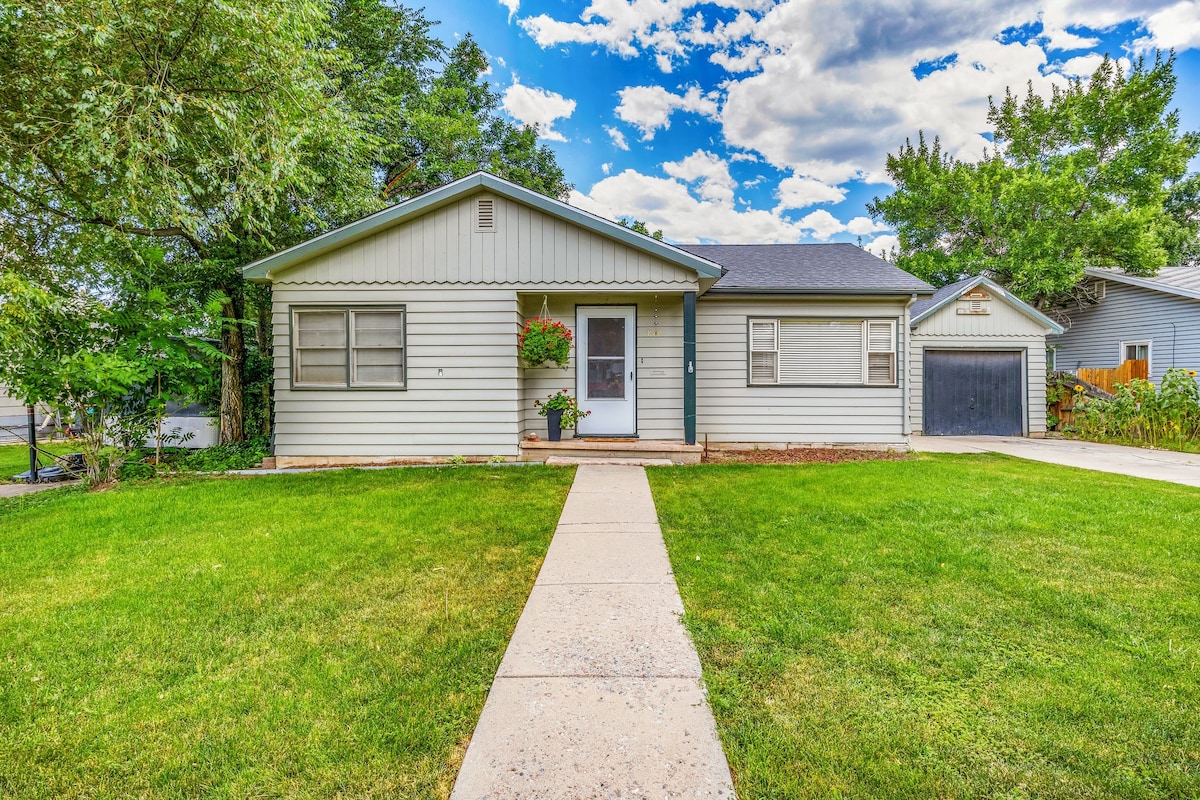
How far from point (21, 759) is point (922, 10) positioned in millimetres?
15646

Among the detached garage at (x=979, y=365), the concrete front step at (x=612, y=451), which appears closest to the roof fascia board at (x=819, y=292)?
the concrete front step at (x=612, y=451)

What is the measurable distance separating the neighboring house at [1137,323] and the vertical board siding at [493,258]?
13.1m

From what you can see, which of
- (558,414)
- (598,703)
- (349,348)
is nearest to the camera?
(598,703)

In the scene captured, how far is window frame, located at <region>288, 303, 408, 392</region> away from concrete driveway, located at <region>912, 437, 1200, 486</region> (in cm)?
863

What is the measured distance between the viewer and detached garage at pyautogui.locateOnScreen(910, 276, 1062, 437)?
441 inches

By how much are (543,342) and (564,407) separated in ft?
3.43

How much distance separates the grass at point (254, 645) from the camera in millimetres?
1703

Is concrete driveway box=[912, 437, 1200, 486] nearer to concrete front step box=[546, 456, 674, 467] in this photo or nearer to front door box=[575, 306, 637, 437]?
concrete front step box=[546, 456, 674, 467]

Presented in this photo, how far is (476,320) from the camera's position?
298 inches

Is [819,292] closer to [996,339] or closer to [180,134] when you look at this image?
[996,339]

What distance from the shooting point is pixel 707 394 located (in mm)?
8727

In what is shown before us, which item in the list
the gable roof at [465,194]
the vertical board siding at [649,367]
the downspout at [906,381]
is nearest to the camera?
the gable roof at [465,194]

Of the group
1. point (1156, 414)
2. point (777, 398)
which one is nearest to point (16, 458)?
point (777, 398)

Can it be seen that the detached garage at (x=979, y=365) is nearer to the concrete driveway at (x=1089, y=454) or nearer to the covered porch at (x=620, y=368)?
the concrete driveway at (x=1089, y=454)
